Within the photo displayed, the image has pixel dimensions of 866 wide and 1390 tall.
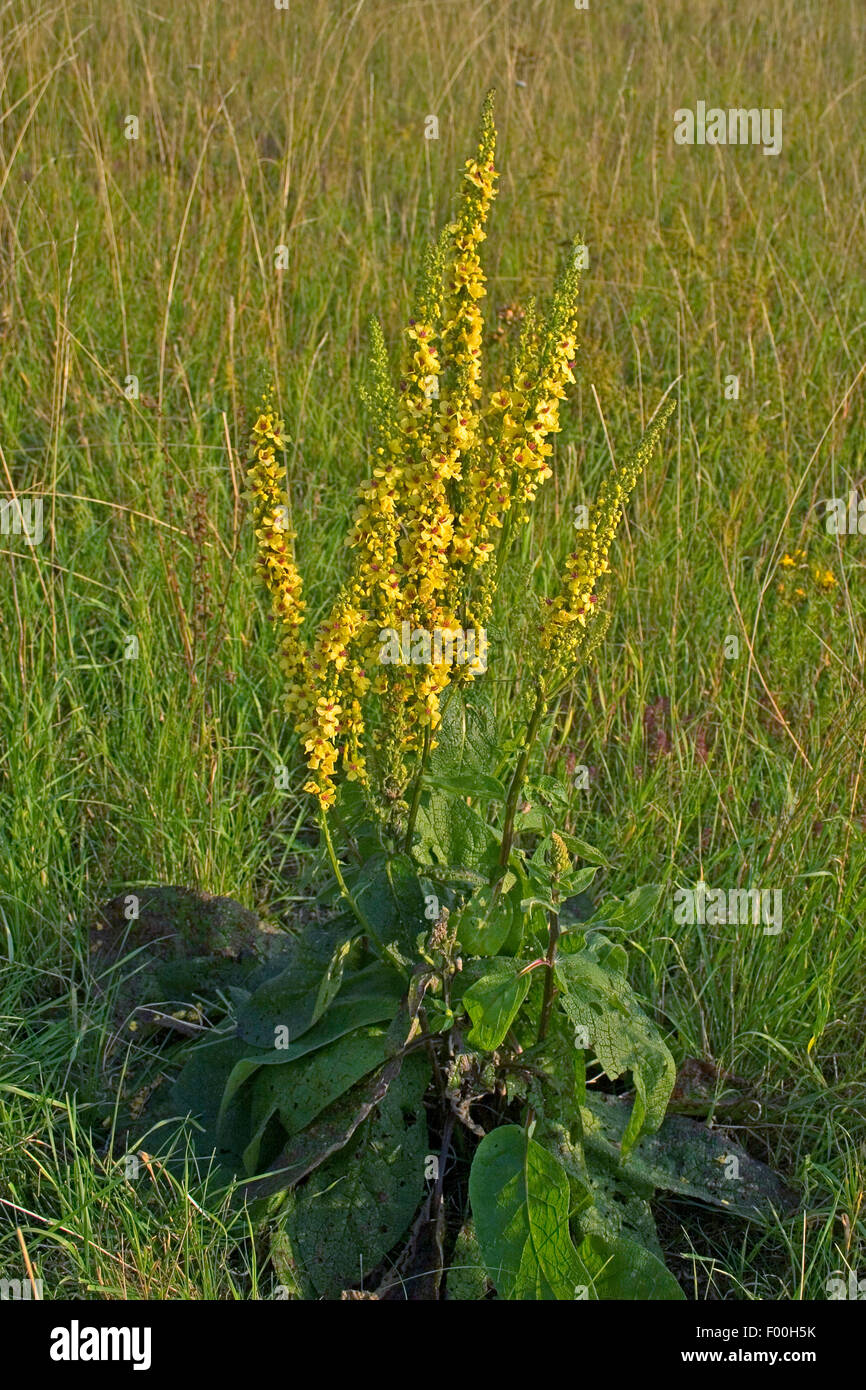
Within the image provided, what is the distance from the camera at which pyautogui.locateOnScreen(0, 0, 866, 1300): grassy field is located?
2658mm

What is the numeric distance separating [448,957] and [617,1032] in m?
0.31

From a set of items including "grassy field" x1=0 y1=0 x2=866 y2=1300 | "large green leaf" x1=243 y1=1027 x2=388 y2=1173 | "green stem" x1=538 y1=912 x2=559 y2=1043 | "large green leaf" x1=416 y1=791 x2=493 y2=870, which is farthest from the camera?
"grassy field" x1=0 y1=0 x2=866 y2=1300

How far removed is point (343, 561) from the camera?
12.7 feet

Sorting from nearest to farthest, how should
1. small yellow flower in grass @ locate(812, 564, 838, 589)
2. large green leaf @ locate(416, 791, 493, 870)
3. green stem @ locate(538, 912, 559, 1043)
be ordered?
green stem @ locate(538, 912, 559, 1043) → large green leaf @ locate(416, 791, 493, 870) → small yellow flower in grass @ locate(812, 564, 838, 589)

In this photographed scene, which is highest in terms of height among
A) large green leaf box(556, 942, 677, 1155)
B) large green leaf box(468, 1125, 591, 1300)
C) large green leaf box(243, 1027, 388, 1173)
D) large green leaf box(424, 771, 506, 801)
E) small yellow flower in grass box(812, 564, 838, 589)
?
large green leaf box(424, 771, 506, 801)

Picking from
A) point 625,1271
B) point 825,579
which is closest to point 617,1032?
point 625,1271

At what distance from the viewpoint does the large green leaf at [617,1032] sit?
7.02 feet

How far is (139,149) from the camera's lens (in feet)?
16.8

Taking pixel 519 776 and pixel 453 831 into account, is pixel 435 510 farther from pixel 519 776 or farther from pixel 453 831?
pixel 453 831

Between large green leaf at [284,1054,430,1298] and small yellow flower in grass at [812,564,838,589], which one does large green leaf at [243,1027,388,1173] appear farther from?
small yellow flower in grass at [812,564,838,589]

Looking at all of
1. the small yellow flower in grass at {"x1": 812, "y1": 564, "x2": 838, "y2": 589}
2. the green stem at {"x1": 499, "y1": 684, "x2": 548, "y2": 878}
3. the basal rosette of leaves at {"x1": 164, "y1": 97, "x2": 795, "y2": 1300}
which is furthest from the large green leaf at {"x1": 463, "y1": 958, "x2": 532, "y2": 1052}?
the small yellow flower in grass at {"x1": 812, "y1": 564, "x2": 838, "y2": 589}

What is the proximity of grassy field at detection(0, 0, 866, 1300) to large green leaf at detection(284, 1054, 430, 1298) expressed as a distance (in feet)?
0.39

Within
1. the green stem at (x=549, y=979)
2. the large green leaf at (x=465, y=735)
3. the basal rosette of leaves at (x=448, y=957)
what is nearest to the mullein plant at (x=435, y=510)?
the basal rosette of leaves at (x=448, y=957)
